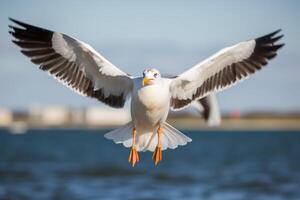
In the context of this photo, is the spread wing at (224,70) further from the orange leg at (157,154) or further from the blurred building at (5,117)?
the blurred building at (5,117)

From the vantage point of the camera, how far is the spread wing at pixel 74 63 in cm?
1338

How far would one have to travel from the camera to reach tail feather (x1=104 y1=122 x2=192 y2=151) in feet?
43.6

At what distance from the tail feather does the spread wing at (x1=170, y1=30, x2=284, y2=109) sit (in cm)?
69

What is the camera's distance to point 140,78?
13.1m

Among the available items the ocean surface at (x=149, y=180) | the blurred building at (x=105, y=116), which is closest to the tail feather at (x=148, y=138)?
the ocean surface at (x=149, y=180)

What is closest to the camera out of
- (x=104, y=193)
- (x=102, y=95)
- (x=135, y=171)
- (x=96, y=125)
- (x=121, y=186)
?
(x=102, y=95)

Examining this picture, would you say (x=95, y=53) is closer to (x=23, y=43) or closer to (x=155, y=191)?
(x=23, y=43)

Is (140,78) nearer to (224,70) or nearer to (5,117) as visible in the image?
(224,70)

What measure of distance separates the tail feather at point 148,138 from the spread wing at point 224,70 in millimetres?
690

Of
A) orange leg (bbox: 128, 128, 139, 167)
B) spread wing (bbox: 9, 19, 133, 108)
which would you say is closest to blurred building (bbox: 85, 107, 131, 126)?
spread wing (bbox: 9, 19, 133, 108)

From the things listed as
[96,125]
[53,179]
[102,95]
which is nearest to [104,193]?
[53,179]

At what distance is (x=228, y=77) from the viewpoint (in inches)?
548

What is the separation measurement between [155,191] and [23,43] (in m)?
12.1

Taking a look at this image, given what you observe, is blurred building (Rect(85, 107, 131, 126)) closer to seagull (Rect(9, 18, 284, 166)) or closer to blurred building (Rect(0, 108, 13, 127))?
blurred building (Rect(0, 108, 13, 127))
